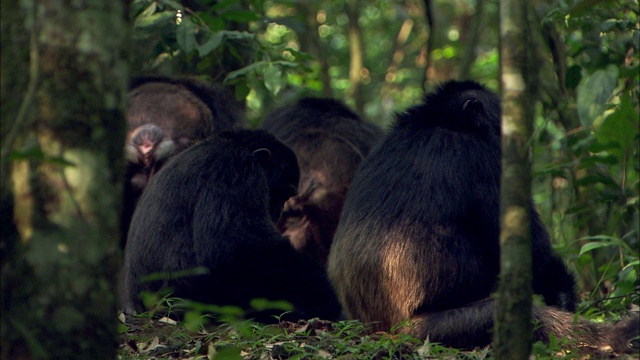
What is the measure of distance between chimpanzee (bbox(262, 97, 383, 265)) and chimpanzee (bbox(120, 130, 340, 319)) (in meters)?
1.32

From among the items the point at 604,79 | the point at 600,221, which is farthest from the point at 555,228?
the point at 604,79

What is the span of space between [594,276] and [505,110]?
3.68 meters

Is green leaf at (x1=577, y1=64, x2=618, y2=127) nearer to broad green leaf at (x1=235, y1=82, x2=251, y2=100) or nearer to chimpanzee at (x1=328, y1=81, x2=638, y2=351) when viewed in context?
chimpanzee at (x1=328, y1=81, x2=638, y2=351)

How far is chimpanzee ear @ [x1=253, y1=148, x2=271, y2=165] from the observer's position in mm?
5680

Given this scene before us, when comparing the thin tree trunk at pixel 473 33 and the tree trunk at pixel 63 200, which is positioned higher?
the thin tree trunk at pixel 473 33

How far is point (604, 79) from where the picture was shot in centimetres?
372

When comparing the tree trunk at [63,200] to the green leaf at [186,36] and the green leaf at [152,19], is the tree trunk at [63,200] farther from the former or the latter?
the green leaf at [186,36]

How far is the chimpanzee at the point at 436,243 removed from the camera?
4711mm

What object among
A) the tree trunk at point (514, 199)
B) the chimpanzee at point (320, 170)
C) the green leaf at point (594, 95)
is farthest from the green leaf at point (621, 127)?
the chimpanzee at point (320, 170)

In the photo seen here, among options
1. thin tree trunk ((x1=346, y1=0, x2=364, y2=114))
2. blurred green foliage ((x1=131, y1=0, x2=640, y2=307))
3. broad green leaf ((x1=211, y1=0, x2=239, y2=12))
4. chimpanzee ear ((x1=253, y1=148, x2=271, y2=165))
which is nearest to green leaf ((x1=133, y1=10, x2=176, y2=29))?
blurred green foliage ((x1=131, y1=0, x2=640, y2=307))

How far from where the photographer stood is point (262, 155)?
573 cm

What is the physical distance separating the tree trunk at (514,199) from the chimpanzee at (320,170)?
12.2ft

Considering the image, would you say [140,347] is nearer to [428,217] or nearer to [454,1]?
[428,217]

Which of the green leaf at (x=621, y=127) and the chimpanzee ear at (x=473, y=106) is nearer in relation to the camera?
the green leaf at (x=621, y=127)
